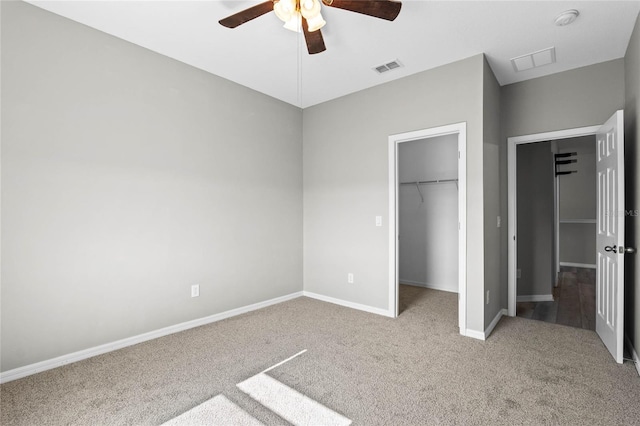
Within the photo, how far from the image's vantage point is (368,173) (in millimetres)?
3787

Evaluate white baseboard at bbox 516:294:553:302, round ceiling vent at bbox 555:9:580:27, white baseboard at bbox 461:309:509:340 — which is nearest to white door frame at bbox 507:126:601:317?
white baseboard at bbox 461:309:509:340

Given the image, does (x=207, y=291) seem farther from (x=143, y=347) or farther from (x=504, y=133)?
(x=504, y=133)

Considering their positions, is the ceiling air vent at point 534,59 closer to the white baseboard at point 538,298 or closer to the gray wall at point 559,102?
the gray wall at point 559,102

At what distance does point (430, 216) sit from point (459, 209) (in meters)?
1.96

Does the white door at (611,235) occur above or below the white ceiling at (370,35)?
below

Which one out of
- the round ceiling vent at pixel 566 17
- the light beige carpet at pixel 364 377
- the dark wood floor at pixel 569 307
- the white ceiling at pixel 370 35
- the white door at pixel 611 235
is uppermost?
the white ceiling at pixel 370 35

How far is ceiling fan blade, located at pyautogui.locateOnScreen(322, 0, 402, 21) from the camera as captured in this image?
5.83ft

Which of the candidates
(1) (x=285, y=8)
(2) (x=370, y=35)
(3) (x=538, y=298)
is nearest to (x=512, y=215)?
(3) (x=538, y=298)

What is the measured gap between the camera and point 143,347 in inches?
107

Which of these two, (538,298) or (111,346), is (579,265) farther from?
(111,346)

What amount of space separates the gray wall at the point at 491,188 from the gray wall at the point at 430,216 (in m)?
1.27

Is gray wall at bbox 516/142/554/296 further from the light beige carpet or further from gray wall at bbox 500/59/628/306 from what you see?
the light beige carpet

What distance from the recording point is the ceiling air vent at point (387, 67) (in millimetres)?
3131

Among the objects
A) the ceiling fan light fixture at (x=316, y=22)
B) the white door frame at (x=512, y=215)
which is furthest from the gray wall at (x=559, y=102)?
the ceiling fan light fixture at (x=316, y=22)
